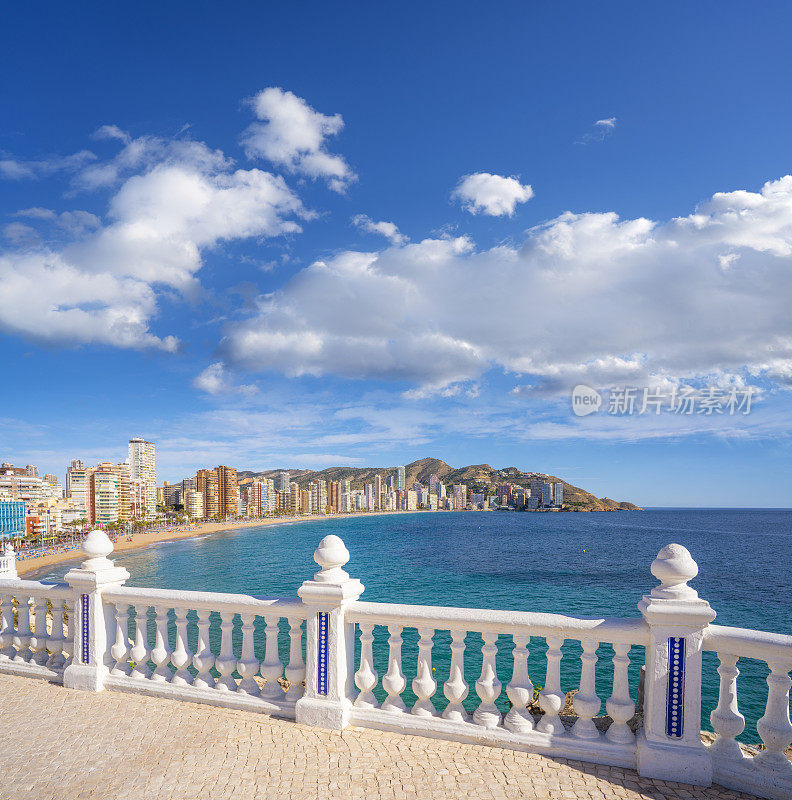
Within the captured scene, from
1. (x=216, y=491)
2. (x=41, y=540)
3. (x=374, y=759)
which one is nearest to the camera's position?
(x=374, y=759)

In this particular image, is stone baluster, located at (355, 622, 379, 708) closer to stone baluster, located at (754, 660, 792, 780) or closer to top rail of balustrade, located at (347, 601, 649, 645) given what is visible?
top rail of balustrade, located at (347, 601, 649, 645)

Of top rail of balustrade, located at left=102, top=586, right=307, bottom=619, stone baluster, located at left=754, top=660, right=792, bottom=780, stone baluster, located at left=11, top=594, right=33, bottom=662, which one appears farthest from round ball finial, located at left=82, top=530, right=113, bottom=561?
stone baluster, located at left=754, top=660, right=792, bottom=780

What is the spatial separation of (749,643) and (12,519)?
355 feet

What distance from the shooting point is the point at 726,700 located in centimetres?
348

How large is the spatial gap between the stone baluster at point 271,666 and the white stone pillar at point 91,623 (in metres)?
1.74

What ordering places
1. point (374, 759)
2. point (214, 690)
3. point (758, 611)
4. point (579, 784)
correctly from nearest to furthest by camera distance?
point (579, 784), point (374, 759), point (214, 690), point (758, 611)

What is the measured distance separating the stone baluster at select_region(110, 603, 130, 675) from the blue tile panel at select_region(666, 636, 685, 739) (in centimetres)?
468

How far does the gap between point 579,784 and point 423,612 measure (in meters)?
1.44

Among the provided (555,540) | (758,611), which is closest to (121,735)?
(758,611)

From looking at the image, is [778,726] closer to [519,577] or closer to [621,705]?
[621,705]

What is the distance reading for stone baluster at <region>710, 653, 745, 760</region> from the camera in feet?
11.2

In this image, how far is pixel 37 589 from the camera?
18.2 feet

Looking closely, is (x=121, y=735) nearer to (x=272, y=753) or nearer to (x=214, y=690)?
(x=214, y=690)

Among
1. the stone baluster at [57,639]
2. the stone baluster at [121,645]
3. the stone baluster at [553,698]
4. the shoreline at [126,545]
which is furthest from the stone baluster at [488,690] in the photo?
the shoreline at [126,545]
